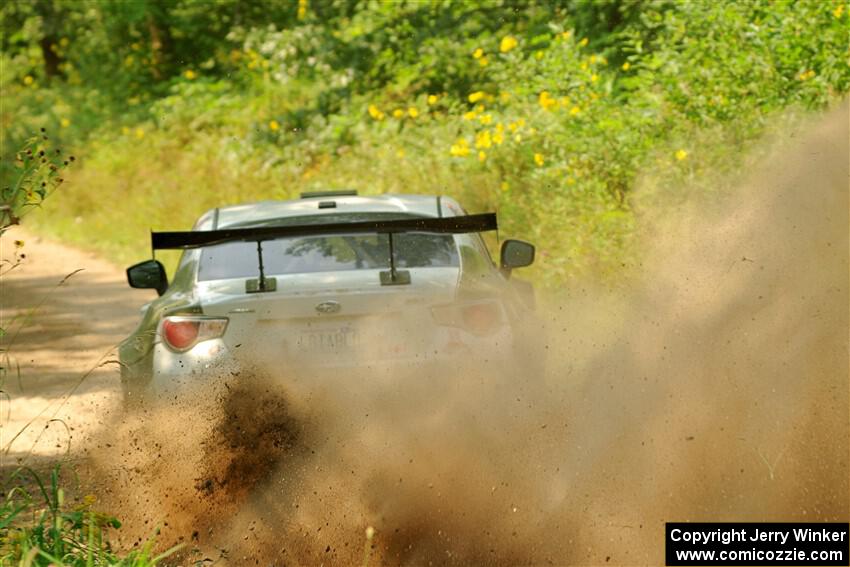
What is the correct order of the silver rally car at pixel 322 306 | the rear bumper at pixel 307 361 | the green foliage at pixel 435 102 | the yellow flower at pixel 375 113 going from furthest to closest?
the yellow flower at pixel 375 113
the green foliage at pixel 435 102
the silver rally car at pixel 322 306
the rear bumper at pixel 307 361

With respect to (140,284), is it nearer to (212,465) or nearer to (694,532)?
(212,465)

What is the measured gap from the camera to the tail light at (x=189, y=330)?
6.43m

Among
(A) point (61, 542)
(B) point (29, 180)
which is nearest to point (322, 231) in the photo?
(B) point (29, 180)

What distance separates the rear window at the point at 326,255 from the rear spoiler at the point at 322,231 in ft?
0.94

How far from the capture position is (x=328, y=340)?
6281 mm

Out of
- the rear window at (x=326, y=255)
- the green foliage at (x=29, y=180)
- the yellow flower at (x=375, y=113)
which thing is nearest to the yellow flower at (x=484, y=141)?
the yellow flower at (x=375, y=113)

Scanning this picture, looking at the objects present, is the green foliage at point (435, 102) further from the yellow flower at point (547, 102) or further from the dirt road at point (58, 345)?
the dirt road at point (58, 345)

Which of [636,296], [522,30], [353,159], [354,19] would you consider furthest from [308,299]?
[354,19]

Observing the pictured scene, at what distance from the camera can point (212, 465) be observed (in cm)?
587

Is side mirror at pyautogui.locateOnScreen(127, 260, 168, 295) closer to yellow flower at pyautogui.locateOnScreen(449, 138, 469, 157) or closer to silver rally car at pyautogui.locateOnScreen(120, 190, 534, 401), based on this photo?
silver rally car at pyautogui.locateOnScreen(120, 190, 534, 401)

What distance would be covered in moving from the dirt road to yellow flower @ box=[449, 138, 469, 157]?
3.54 meters

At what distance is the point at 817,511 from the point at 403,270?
7.62ft

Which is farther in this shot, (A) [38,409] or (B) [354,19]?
(B) [354,19]

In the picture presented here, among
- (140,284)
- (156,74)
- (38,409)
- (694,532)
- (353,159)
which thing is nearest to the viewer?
(694,532)
